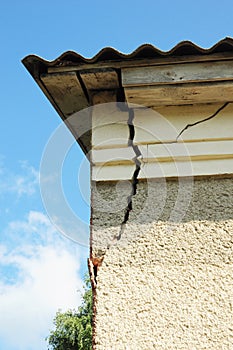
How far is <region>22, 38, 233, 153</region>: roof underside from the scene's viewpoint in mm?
2535

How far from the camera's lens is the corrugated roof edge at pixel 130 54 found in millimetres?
2500

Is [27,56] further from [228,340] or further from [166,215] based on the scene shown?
[228,340]

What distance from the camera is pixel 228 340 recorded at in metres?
2.25

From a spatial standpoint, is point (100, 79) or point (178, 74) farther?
point (100, 79)

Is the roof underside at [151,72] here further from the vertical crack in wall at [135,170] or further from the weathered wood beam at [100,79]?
the vertical crack in wall at [135,170]

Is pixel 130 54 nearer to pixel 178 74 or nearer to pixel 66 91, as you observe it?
pixel 178 74

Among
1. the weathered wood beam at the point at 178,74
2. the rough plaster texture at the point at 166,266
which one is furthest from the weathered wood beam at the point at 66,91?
the rough plaster texture at the point at 166,266

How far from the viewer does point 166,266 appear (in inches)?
94.5

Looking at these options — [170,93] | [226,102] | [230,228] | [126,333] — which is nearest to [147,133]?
[170,93]

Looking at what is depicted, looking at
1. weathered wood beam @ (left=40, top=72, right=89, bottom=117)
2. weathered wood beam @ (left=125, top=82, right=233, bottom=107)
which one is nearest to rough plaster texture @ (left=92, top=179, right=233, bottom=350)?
weathered wood beam @ (left=125, top=82, right=233, bottom=107)

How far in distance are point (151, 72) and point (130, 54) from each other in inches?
5.2

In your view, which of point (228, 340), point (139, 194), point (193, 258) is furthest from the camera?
point (139, 194)

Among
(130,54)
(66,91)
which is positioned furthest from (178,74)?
(66,91)

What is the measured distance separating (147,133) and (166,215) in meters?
0.43
